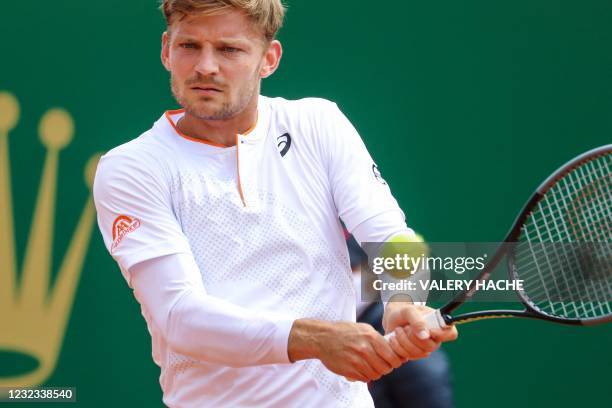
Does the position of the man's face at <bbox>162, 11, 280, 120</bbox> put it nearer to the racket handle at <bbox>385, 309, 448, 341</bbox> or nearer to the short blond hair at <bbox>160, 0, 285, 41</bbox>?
the short blond hair at <bbox>160, 0, 285, 41</bbox>

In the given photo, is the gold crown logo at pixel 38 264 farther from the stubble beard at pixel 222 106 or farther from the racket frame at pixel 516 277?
the racket frame at pixel 516 277

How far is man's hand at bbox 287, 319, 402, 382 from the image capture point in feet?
7.25

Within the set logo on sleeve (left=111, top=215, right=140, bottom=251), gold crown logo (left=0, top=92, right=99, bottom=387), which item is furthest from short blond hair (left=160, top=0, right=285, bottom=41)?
gold crown logo (left=0, top=92, right=99, bottom=387)

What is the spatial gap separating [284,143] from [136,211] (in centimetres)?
37

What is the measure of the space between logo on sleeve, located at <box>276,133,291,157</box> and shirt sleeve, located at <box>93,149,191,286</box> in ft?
0.87

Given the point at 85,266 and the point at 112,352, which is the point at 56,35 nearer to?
the point at 85,266

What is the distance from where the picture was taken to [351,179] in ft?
8.06

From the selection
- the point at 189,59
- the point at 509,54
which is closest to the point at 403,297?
the point at 189,59

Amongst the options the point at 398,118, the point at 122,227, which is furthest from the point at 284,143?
the point at 398,118

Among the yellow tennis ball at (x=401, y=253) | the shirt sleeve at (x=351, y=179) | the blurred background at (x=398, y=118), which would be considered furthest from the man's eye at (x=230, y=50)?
the blurred background at (x=398, y=118)

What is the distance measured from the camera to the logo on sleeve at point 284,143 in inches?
98.6

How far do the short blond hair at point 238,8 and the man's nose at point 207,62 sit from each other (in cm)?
8

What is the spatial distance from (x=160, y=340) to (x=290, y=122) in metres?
0.57

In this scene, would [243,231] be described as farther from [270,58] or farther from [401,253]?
[270,58]
